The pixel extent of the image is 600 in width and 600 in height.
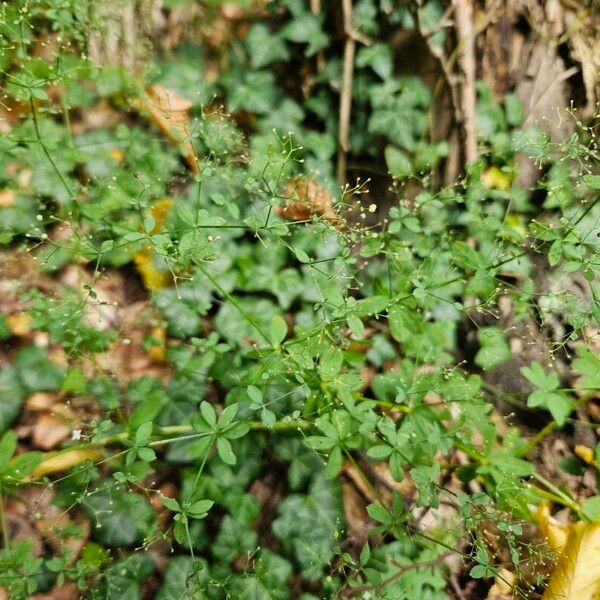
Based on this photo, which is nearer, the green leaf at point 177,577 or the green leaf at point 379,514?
the green leaf at point 379,514

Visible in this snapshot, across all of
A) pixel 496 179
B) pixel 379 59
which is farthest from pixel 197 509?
pixel 379 59

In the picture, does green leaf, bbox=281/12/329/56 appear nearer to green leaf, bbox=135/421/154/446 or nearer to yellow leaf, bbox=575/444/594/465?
green leaf, bbox=135/421/154/446

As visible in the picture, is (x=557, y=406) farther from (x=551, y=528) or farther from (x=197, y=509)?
(x=197, y=509)

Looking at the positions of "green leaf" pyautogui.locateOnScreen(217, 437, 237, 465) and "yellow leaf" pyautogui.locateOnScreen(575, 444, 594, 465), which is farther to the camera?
"yellow leaf" pyautogui.locateOnScreen(575, 444, 594, 465)

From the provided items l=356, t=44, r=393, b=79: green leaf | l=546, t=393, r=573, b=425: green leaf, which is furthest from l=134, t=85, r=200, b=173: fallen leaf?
l=546, t=393, r=573, b=425: green leaf

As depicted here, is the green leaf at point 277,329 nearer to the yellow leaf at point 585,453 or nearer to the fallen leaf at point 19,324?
the fallen leaf at point 19,324

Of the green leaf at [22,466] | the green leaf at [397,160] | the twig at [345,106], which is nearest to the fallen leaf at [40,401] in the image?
the green leaf at [22,466]

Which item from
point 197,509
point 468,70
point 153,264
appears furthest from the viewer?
point 468,70
